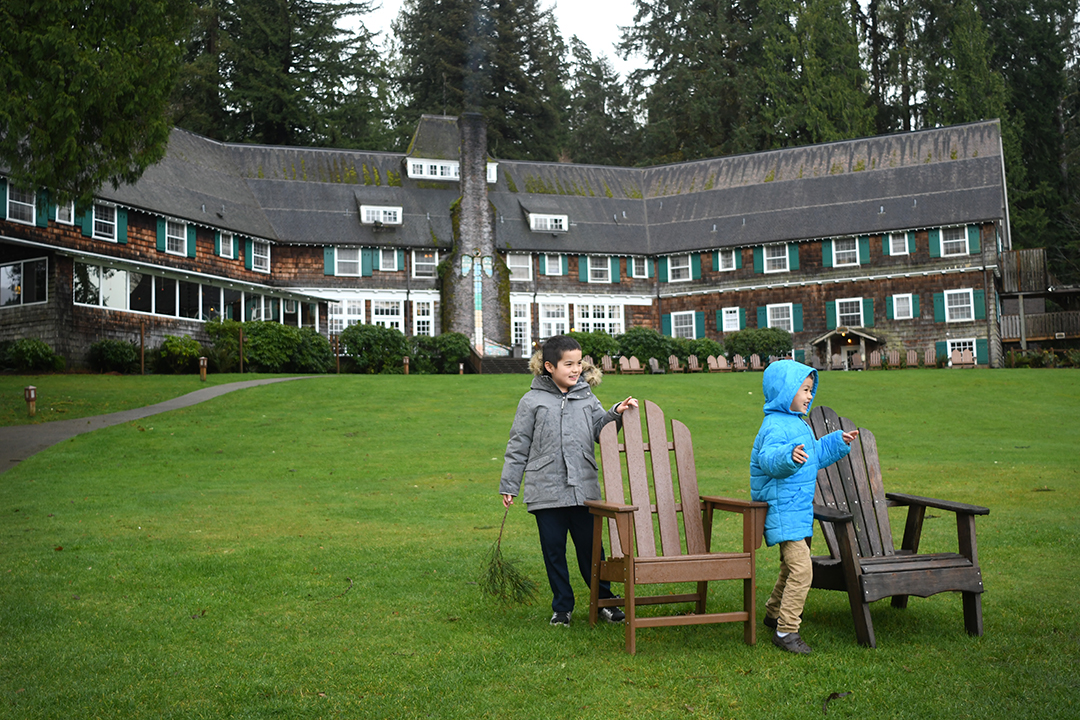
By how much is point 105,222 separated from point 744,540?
30610 mm

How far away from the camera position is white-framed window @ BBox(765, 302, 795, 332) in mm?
41219

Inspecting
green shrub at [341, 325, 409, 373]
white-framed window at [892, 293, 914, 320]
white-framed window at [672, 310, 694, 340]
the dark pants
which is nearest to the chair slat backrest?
the dark pants

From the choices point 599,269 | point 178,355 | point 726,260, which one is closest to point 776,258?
point 726,260

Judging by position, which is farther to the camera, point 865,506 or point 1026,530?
point 1026,530

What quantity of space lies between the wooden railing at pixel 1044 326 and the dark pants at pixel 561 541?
1593 inches

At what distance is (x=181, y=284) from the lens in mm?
32438

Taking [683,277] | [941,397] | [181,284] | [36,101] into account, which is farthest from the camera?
[683,277]

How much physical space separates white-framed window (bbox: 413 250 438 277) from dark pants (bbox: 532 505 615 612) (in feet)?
118

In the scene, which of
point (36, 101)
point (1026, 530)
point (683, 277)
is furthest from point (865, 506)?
point (683, 277)

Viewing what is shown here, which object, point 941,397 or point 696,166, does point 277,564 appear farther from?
point 696,166

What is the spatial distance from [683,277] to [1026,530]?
35692 mm

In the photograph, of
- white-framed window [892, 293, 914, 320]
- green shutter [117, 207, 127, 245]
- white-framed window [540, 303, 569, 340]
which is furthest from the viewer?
white-framed window [540, 303, 569, 340]

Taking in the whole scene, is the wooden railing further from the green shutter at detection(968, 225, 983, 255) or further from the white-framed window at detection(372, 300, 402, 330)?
the white-framed window at detection(372, 300, 402, 330)

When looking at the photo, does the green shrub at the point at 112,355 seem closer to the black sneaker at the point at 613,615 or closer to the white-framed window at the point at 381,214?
the white-framed window at the point at 381,214
